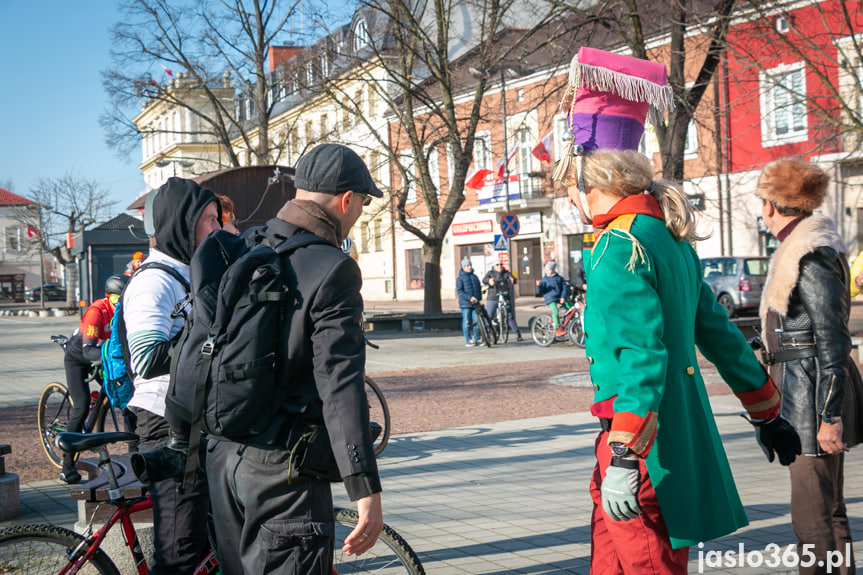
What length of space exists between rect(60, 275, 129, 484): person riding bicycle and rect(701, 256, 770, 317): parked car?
21.4 meters

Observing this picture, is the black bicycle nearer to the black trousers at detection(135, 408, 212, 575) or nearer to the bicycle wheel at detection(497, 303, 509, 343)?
the black trousers at detection(135, 408, 212, 575)

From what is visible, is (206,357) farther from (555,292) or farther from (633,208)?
(555,292)

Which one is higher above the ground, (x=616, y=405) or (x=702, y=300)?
(x=702, y=300)

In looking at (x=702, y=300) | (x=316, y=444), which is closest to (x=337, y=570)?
(x=316, y=444)

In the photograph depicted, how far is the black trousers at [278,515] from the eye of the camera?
2.54 m

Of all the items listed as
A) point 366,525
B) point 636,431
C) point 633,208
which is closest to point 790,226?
point 633,208

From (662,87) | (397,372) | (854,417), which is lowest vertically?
(397,372)

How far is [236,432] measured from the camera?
2529 millimetres

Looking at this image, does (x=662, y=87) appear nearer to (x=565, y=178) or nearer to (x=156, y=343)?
(x=565, y=178)

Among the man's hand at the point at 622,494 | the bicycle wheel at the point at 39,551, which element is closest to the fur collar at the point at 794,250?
the man's hand at the point at 622,494

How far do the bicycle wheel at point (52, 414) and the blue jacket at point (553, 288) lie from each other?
12.2 metres

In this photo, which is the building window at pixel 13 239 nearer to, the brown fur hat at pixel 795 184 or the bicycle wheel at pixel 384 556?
the bicycle wheel at pixel 384 556

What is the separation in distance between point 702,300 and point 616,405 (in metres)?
0.65

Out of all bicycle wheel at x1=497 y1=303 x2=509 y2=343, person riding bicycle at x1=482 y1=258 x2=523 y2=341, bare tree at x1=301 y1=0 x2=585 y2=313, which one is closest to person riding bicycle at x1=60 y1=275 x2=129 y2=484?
person riding bicycle at x1=482 y1=258 x2=523 y2=341
